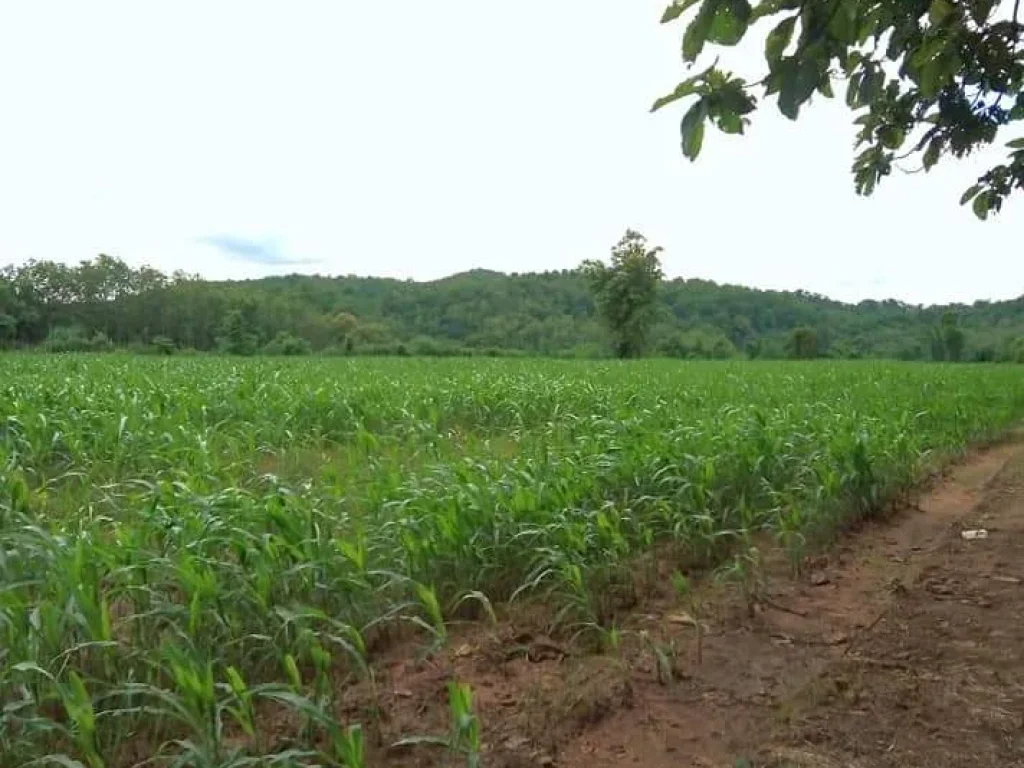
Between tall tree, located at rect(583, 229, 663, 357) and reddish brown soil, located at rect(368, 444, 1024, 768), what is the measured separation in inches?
1730

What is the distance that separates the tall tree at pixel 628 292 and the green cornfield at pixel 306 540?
39844 mm

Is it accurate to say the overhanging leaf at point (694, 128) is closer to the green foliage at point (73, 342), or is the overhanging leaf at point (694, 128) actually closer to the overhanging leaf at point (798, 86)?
the overhanging leaf at point (798, 86)

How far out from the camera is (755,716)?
2.41 meters

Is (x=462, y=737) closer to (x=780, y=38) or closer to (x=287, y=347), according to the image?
(x=780, y=38)

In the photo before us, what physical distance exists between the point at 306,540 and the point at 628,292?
4519 cm

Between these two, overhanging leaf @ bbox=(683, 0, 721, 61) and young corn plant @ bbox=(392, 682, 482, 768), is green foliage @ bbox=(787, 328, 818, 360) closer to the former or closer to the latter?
overhanging leaf @ bbox=(683, 0, 721, 61)

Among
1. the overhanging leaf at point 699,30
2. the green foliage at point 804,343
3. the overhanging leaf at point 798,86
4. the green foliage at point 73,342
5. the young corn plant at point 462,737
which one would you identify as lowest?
the young corn plant at point 462,737

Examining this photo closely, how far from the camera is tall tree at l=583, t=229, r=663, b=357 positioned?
4700 cm

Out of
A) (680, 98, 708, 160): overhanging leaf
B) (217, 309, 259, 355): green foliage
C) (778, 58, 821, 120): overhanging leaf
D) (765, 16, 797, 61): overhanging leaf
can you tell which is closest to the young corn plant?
(680, 98, 708, 160): overhanging leaf

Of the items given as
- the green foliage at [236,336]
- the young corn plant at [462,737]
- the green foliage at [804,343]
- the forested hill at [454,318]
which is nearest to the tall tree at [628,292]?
the forested hill at [454,318]

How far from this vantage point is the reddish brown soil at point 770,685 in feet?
7.25

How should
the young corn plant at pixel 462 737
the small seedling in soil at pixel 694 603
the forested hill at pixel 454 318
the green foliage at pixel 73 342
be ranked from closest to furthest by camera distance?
the young corn plant at pixel 462 737
the small seedling in soil at pixel 694 603
the green foliage at pixel 73 342
the forested hill at pixel 454 318

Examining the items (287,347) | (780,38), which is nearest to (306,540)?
(780,38)

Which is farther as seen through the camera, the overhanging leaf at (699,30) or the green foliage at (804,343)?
the green foliage at (804,343)
